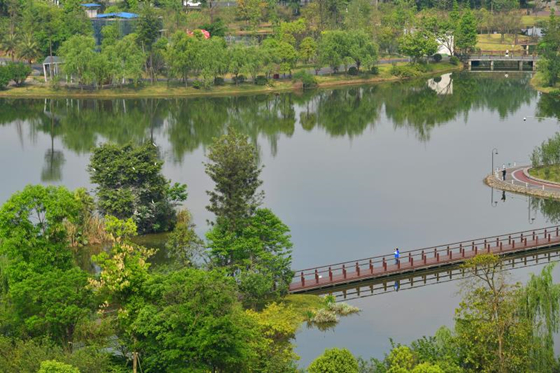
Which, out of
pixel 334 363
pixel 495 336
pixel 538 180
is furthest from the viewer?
pixel 538 180

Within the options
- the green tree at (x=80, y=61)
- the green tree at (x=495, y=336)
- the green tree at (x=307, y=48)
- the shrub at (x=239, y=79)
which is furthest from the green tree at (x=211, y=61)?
the green tree at (x=495, y=336)

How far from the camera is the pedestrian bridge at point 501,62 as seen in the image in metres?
136

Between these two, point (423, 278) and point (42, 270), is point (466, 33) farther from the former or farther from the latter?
point (42, 270)

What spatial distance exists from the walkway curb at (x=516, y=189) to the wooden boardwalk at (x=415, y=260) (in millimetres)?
Result: 8086

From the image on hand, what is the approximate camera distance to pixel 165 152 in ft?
279

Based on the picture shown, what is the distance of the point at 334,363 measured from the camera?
35.5 m

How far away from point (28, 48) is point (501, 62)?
57944mm

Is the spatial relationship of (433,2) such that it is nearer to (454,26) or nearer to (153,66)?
(454,26)

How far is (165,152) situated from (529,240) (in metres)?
35.1

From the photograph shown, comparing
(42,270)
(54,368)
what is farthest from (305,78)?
(54,368)

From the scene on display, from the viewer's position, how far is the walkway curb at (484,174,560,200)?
68.2 metres

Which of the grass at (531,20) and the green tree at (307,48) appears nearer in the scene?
the green tree at (307,48)

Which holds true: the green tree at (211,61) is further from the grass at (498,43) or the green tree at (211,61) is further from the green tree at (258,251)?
A: the green tree at (258,251)

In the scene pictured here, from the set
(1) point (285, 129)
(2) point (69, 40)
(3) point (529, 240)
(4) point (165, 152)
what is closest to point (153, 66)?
(2) point (69, 40)
